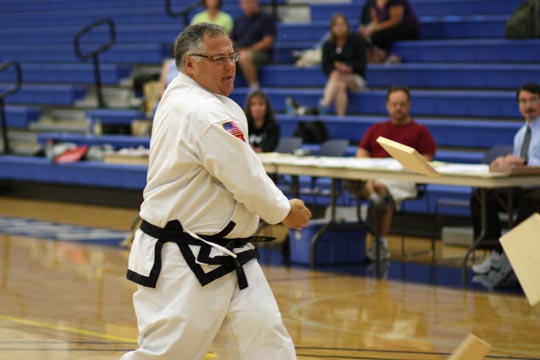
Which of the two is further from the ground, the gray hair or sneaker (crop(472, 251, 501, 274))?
the gray hair

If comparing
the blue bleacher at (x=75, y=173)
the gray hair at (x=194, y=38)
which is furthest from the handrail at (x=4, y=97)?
the gray hair at (x=194, y=38)

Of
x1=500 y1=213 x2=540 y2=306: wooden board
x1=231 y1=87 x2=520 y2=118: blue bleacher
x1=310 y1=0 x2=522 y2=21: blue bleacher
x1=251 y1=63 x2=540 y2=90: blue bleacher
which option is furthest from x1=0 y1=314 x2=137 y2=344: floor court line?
x1=310 y1=0 x2=522 y2=21: blue bleacher

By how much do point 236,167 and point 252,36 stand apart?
372 inches

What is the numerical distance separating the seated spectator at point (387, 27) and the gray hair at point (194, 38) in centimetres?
846

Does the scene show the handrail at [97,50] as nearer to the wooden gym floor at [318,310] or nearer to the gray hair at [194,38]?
the wooden gym floor at [318,310]

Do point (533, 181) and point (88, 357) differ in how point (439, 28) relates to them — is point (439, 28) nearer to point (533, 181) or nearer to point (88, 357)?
point (533, 181)

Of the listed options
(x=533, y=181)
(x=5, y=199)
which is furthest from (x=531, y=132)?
(x=5, y=199)

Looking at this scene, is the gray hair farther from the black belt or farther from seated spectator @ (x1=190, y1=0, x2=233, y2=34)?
seated spectator @ (x1=190, y1=0, x2=233, y2=34)

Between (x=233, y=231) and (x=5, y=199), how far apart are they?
1078 cm

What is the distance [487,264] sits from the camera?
8.12 meters

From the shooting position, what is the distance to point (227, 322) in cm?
385

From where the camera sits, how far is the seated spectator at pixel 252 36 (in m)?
12.9

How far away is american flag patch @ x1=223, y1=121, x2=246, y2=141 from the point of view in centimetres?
373

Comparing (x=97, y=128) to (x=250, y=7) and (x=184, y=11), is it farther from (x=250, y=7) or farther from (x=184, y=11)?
(x=250, y=7)
